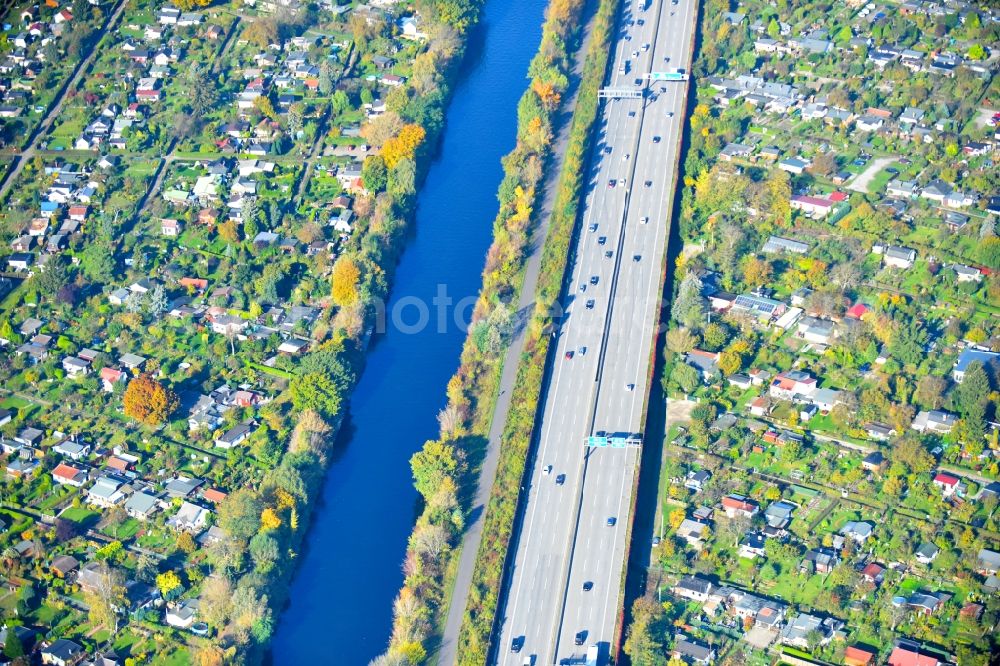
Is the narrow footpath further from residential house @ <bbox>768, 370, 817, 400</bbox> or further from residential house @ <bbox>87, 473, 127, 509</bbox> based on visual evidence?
residential house @ <bbox>87, 473, 127, 509</bbox>

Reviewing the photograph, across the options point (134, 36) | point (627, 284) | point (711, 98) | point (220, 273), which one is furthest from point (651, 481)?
point (134, 36)

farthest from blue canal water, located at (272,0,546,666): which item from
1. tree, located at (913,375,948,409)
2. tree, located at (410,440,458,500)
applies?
tree, located at (913,375,948,409)

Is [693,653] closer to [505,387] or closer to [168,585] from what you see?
[505,387]

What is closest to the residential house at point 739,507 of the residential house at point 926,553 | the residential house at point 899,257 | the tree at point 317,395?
the residential house at point 926,553

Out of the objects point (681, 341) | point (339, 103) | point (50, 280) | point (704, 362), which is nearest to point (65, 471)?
point (50, 280)

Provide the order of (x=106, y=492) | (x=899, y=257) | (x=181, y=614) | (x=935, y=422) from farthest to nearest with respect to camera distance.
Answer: (x=899, y=257)
(x=935, y=422)
(x=106, y=492)
(x=181, y=614)

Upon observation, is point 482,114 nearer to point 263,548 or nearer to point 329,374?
point 329,374
